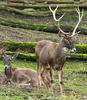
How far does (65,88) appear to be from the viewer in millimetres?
14055

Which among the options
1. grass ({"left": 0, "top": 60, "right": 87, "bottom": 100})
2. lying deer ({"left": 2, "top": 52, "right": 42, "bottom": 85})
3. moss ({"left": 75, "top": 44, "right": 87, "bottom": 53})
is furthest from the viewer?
moss ({"left": 75, "top": 44, "right": 87, "bottom": 53})

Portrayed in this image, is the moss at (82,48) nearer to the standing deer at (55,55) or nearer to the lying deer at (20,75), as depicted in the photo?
the lying deer at (20,75)

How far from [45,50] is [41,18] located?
56.8ft

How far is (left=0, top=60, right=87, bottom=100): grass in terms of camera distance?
1076cm

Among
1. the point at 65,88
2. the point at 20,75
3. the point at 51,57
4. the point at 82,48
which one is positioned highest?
the point at 51,57

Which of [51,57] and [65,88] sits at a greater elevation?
[51,57]

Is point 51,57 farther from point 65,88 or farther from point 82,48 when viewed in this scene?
point 82,48

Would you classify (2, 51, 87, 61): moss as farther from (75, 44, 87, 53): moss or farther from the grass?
(75, 44, 87, 53): moss

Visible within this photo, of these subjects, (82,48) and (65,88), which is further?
(82,48)

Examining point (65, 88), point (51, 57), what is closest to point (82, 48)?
point (65, 88)

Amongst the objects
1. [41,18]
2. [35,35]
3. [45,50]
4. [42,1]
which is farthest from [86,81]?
[42,1]

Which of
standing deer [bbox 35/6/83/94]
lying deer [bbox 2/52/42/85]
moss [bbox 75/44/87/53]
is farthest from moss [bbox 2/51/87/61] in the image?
standing deer [bbox 35/6/83/94]

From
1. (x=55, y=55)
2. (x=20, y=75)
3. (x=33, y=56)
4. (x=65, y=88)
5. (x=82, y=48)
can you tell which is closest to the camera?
(x=55, y=55)

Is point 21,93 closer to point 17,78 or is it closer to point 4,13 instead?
point 17,78
